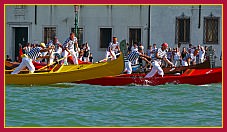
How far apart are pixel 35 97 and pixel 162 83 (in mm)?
4199

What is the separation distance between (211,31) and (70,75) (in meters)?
13.4

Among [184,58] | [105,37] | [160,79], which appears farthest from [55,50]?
[105,37]

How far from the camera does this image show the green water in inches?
422

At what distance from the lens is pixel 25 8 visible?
1135 inches

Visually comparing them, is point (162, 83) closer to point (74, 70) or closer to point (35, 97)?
point (74, 70)

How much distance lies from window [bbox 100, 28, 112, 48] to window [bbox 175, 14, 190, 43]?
290 centimetres

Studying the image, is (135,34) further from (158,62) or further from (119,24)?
(158,62)

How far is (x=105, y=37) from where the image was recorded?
2888 centimetres

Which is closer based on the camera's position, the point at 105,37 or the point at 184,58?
the point at 184,58

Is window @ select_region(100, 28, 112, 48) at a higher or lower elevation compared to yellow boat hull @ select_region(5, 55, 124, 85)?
higher

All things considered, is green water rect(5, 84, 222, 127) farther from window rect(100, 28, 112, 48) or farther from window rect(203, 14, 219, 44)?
window rect(100, 28, 112, 48)

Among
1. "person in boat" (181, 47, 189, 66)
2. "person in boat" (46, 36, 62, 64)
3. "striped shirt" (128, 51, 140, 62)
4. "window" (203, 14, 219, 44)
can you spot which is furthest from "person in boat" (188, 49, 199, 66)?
"striped shirt" (128, 51, 140, 62)

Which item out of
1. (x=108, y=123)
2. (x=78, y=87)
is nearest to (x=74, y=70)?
(x=78, y=87)

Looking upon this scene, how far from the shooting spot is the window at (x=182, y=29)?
28516 mm
